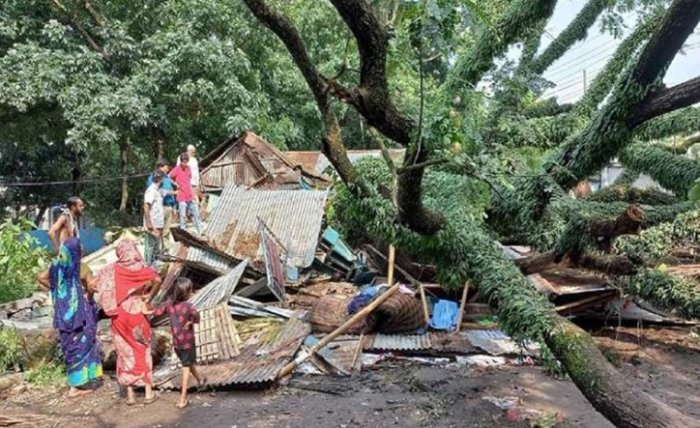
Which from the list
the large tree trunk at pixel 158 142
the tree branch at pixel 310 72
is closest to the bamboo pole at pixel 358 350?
the tree branch at pixel 310 72

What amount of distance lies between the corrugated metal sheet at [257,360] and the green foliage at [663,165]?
6.64 m

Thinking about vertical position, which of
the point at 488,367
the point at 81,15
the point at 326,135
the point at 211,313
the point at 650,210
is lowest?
the point at 488,367

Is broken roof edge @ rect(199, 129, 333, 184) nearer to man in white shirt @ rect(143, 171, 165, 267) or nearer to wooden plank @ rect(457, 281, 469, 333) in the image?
man in white shirt @ rect(143, 171, 165, 267)

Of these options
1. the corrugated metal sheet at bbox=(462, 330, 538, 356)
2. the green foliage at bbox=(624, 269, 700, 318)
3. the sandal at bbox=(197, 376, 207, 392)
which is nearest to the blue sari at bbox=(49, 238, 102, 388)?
the sandal at bbox=(197, 376, 207, 392)

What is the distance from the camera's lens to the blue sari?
590 cm

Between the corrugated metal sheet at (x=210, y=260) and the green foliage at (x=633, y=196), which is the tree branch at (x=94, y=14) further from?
the green foliage at (x=633, y=196)

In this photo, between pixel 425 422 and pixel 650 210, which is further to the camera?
pixel 650 210

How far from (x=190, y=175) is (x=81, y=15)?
675 centimetres

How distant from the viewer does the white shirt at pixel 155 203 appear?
10.4 m

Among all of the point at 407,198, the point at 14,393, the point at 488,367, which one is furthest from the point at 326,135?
the point at 14,393

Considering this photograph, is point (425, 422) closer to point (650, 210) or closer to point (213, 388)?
point (213, 388)

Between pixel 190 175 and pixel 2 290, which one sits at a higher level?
pixel 190 175

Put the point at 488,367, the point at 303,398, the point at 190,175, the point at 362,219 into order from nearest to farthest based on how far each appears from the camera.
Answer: the point at 362,219 → the point at 303,398 → the point at 488,367 → the point at 190,175

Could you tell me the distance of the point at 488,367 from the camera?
7.10 meters
